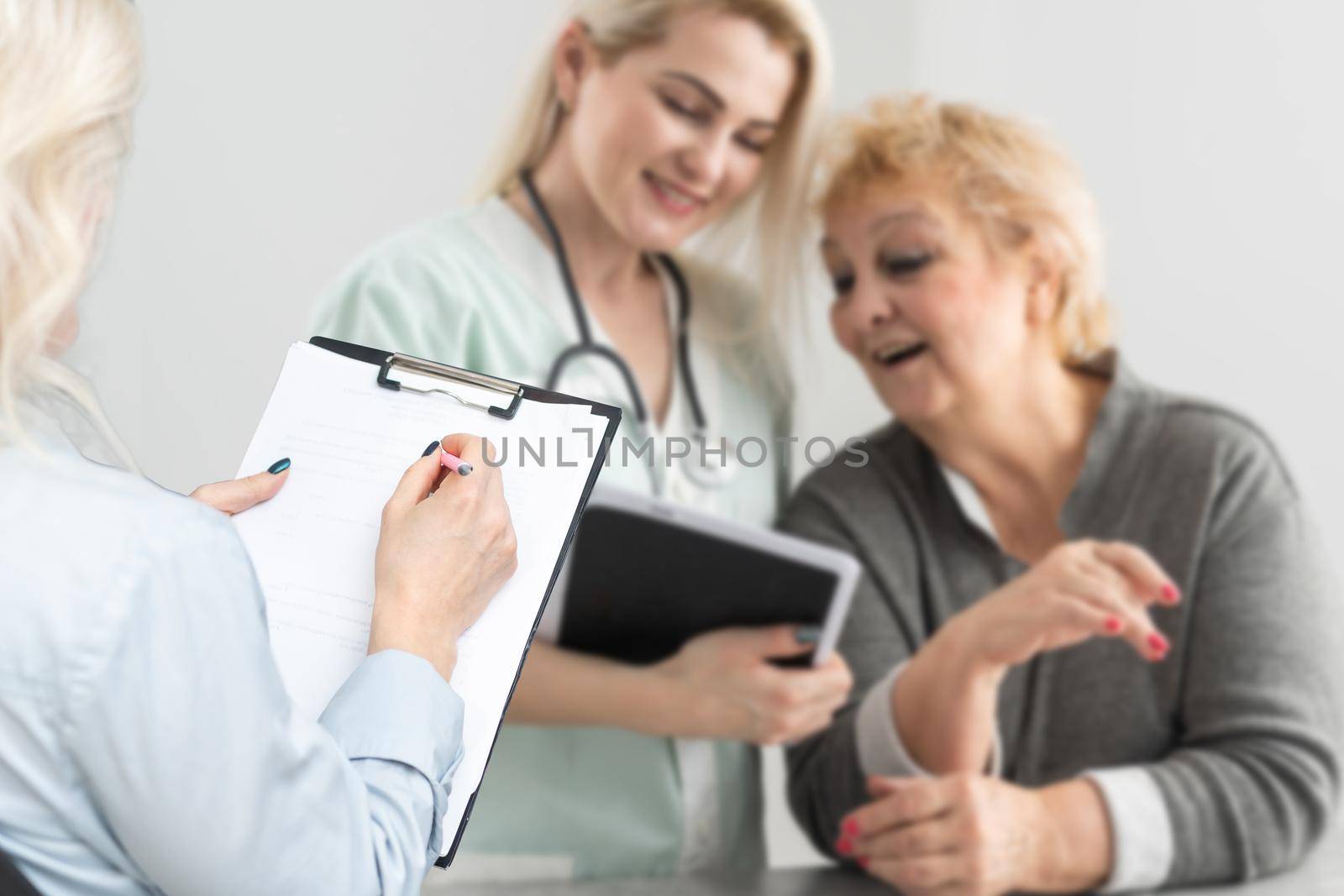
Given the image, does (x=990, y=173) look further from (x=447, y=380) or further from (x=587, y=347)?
(x=447, y=380)

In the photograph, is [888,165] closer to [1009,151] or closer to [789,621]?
[1009,151]

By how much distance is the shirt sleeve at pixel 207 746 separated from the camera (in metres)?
0.44

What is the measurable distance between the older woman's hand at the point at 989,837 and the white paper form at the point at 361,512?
25.0 inches

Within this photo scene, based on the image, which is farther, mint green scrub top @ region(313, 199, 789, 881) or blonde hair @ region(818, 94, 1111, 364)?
blonde hair @ region(818, 94, 1111, 364)

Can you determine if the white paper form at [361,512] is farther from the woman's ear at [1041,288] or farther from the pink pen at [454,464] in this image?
the woman's ear at [1041,288]

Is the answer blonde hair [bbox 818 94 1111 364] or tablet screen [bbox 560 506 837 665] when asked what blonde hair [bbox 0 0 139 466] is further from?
blonde hair [bbox 818 94 1111 364]

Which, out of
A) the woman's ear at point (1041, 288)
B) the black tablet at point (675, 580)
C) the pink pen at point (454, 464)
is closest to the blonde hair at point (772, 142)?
the woman's ear at point (1041, 288)

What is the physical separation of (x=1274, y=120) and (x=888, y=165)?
2.36 feet

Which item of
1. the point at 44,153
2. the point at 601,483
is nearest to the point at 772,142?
the point at 601,483

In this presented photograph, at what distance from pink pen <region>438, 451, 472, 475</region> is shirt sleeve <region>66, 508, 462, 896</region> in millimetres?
150

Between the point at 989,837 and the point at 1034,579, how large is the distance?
9.4 inches

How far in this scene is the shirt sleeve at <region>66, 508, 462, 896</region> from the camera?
44cm

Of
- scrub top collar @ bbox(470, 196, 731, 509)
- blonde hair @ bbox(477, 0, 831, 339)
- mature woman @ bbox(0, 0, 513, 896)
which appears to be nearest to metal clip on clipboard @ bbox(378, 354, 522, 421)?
mature woman @ bbox(0, 0, 513, 896)

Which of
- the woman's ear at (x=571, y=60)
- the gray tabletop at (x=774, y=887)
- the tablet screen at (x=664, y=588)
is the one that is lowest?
the gray tabletop at (x=774, y=887)
